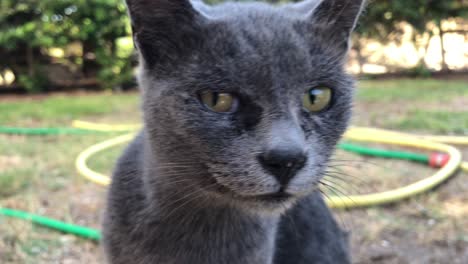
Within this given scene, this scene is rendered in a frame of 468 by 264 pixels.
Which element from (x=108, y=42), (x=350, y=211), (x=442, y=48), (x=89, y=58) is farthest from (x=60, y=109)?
(x=442, y=48)

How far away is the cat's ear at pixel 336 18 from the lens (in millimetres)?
1146

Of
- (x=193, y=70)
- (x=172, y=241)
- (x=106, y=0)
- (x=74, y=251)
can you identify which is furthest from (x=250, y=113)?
(x=106, y=0)

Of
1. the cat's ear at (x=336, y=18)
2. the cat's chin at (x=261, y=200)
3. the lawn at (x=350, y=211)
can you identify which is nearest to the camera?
the cat's chin at (x=261, y=200)

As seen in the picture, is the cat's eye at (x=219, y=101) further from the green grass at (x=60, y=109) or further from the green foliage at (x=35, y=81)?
the green foliage at (x=35, y=81)

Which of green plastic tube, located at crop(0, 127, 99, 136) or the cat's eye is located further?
green plastic tube, located at crop(0, 127, 99, 136)

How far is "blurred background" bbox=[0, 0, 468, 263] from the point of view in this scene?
1978mm

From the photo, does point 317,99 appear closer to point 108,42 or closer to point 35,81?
point 108,42

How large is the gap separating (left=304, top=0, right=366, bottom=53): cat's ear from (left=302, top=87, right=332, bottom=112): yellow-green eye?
159mm

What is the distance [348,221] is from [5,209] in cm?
166

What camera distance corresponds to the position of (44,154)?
311 centimetres

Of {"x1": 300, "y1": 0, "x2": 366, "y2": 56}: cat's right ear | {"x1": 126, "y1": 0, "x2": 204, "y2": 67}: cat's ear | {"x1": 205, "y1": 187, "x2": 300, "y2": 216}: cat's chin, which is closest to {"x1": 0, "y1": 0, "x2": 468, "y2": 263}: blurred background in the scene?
{"x1": 300, "y1": 0, "x2": 366, "y2": 56}: cat's right ear

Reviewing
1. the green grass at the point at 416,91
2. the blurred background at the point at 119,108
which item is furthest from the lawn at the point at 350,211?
the green grass at the point at 416,91

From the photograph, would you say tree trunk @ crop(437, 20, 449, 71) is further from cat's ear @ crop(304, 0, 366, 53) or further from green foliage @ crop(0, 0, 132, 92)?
cat's ear @ crop(304, 0, 366, 53)

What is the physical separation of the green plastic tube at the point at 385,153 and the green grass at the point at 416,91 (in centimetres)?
187
